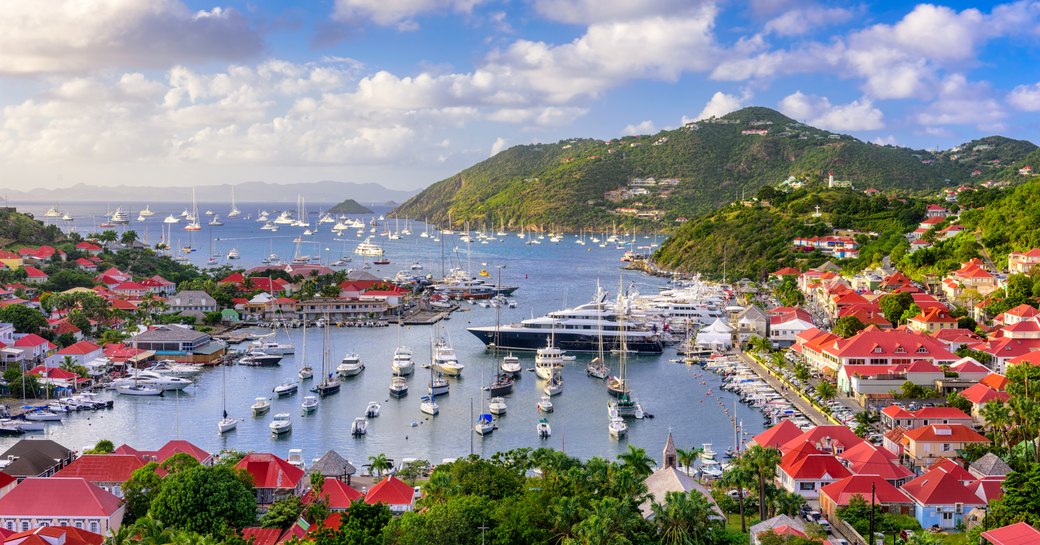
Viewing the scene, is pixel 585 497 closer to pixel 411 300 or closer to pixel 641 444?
pixel 641 444

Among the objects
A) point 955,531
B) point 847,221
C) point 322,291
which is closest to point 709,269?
point 847,221

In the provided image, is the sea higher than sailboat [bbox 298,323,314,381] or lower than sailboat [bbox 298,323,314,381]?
lower

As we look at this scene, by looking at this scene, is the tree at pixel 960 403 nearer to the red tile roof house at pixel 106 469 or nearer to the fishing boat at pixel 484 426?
the fishing boat at pixel 484 426

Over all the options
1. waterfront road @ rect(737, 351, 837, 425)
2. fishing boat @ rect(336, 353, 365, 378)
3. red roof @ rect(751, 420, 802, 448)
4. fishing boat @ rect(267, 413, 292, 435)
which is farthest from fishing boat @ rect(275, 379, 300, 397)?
waterfront road @ rect(737, 351, 837, 425)

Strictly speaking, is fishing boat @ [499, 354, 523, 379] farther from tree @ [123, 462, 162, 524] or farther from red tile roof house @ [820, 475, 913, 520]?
tree @ [123, 462, 162, 524]

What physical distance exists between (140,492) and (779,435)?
20080mm

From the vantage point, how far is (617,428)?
36.7 metres

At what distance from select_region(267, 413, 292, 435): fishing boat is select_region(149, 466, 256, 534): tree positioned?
13497mm

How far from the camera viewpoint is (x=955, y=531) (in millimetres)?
25406

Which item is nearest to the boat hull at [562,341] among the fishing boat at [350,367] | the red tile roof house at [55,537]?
the fishing boat at [350,367]

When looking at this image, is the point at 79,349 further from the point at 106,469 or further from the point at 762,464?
the point at 762,464

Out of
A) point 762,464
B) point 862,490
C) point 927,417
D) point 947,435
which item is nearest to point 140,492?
point 762,464

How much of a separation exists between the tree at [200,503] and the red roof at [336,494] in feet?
7.34

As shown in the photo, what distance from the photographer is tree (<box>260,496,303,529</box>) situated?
2355 centimetres
